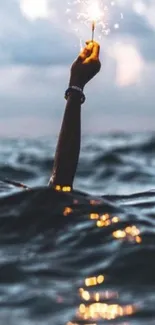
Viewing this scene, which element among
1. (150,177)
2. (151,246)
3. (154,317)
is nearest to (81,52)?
(151,246)

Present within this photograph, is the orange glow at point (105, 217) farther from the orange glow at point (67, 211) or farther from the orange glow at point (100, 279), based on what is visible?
the orange glow at point (100, 279)

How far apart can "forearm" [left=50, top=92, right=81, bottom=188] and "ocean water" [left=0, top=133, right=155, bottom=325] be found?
358 mm

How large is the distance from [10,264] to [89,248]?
931mm

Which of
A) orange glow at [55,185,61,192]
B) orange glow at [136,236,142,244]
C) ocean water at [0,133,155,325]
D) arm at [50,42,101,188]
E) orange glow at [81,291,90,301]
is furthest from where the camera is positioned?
orange glow at [55,185,61,192]

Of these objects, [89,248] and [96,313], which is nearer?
[96,313]

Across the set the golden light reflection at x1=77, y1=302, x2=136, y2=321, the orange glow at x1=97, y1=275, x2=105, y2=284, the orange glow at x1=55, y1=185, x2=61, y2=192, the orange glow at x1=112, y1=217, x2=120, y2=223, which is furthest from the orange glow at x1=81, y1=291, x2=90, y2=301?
the orange glow at x1=55, y1=185, x2=61, y2=192

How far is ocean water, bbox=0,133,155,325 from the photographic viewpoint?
673 cm

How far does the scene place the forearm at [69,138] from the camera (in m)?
9.77

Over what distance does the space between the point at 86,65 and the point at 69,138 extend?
3.00 ft

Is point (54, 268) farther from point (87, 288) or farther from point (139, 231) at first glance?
point (139, 231)

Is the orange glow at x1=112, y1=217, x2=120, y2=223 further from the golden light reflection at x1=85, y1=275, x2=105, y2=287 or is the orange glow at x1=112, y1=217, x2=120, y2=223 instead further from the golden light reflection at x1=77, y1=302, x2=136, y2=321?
the golden light reflection at x1=77, y1=302, x2=136, y2=321

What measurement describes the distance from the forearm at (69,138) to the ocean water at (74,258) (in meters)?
0.36

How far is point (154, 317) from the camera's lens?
21.3 feet

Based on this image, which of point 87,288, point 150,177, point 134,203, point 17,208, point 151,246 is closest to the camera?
point 87,288
